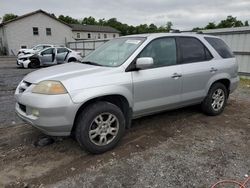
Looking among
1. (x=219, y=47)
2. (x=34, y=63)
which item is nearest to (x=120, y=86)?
(x=219, y=47)

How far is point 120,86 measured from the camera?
326 centimetres

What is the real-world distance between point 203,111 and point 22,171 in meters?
3.69

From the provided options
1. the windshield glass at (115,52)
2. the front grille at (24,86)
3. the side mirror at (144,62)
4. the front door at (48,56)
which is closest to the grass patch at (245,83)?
the windshield glass at (115,52)

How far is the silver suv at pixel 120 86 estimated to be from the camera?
2939mm

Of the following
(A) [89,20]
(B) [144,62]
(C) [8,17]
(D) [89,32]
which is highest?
(A) [89,20]

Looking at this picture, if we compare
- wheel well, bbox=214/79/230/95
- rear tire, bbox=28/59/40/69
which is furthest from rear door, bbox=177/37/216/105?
rear tire, bbox=28/59/40/69

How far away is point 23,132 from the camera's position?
411cm

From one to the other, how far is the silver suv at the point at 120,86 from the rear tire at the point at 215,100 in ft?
0.07

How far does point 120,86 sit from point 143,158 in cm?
109

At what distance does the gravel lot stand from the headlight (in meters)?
1.01

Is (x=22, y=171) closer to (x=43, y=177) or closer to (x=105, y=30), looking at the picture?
(x=43, y=177)

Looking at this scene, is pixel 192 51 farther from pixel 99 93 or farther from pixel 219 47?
pixel 99 93

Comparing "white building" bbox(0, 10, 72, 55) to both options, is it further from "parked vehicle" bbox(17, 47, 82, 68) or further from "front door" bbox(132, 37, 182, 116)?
"front door" bbox(132, 37, 182, 116)

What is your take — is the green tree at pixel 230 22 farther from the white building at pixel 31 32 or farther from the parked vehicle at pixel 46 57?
the parked vehicle at pixel 46 57
